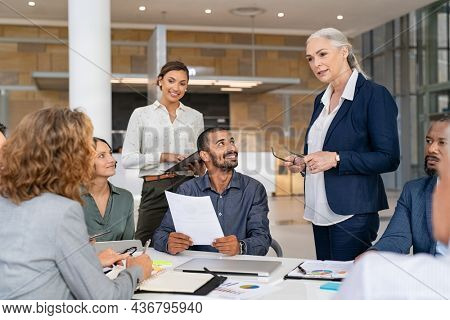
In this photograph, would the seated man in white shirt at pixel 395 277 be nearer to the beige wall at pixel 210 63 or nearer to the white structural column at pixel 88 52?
the beige wall at pixel 210 63

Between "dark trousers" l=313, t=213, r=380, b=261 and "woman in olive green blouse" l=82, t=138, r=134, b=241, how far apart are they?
0.79 meters

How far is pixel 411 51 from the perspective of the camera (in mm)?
9258

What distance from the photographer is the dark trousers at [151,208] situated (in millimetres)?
2568

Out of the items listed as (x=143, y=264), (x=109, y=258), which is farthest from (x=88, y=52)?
(x=143, y=264)

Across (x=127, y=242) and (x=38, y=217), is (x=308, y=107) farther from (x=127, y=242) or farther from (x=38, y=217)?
(x=38, y=217)

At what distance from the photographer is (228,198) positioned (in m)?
2.14

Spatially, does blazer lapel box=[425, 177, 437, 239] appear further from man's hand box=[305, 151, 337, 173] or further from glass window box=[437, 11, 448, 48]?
glass window box=[437, 11, 448, 48]

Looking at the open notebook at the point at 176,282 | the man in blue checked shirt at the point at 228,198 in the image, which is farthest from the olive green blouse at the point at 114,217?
the open notebook at the point at 176,282

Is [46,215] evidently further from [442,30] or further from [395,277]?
[442,30]

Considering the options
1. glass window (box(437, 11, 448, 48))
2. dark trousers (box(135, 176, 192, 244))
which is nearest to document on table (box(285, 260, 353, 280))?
dark trousers (box(135, 176, 192, 244))

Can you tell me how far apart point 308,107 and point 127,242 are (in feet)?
9.75

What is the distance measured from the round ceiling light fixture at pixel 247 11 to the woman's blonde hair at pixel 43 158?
207 inches
